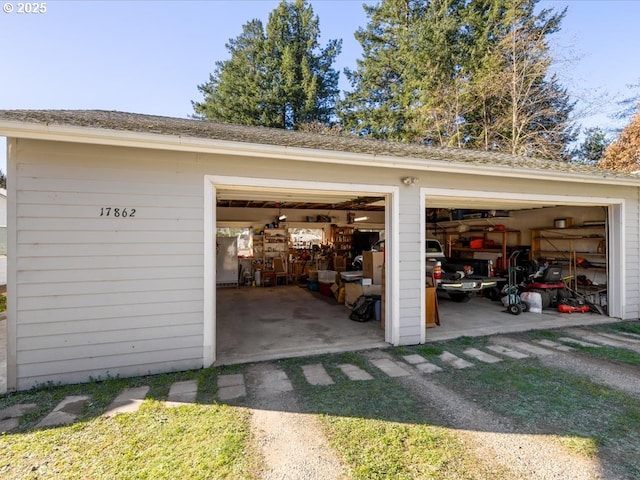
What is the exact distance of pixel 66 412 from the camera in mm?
2916

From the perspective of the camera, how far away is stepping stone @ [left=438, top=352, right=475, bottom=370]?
4094mm

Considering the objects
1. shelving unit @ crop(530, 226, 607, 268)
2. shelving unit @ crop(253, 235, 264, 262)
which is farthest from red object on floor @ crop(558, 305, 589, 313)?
shelving unit @ crop(253, 235, 264, 262)

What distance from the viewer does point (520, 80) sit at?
13.2 meters

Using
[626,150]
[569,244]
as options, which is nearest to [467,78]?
[626,150]

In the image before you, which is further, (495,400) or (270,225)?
(270,225)

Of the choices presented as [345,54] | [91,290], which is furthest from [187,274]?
[345,54]

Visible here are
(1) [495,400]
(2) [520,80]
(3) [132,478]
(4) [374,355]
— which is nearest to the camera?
(3) [132,478]

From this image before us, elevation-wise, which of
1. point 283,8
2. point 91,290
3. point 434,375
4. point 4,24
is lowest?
point 434,375

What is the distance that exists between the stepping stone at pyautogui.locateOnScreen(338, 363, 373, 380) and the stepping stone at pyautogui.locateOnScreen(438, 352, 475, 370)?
1180 millimetres

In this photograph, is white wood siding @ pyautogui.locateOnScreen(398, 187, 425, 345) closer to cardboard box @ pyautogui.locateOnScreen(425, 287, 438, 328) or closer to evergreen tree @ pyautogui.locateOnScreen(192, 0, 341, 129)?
cardboard box @ pyautogui.locateOnScreen(425, 287, 438, 328)

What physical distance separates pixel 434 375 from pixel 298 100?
17.4 meters

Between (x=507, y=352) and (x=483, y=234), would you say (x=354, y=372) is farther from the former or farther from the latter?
(x=483, y=234)

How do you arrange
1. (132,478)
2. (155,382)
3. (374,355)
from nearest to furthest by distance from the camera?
(132,478)
(155,382)
(374,355)

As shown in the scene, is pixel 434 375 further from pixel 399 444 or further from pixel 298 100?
pixel 298 100
